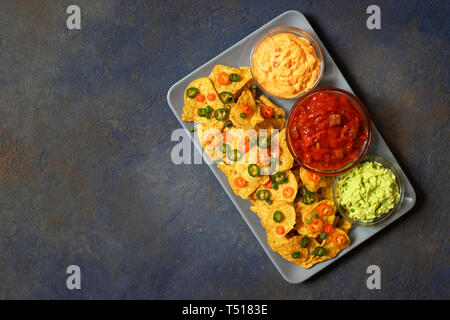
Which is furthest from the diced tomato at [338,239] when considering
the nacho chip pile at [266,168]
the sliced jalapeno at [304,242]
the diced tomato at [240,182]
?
the diced tomato at [240,182]

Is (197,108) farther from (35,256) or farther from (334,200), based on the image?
(35,256)

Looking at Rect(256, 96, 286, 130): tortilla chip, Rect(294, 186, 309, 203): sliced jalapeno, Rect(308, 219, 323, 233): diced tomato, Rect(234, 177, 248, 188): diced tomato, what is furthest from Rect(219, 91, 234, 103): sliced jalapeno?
Rect(308, 219, 323, 233): diced tomato

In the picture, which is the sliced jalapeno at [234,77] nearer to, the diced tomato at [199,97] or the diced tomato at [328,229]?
the diced tomato at [199,97]

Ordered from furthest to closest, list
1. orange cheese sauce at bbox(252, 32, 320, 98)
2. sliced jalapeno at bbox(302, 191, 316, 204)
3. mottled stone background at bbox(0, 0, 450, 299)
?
mottled stone background at bbox(0, 0, 450, 299), sliced jalapeno at bbox(302, 191, 316, 204), orange cheese sauce at bbox(252, 32, 320, 98)

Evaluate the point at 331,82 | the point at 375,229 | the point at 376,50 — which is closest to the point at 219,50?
the point at 331,82

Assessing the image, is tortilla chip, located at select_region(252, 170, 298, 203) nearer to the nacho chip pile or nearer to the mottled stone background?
the nacho chip pile

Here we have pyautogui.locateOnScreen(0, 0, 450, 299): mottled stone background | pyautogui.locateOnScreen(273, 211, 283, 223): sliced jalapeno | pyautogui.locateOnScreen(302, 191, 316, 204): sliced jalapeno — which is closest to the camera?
pyautogui.locateOnScreen(273, 211, 283, 223): sliced jalapeno

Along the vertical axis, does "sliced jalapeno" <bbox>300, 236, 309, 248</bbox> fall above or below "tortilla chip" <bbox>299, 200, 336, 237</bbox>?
below
